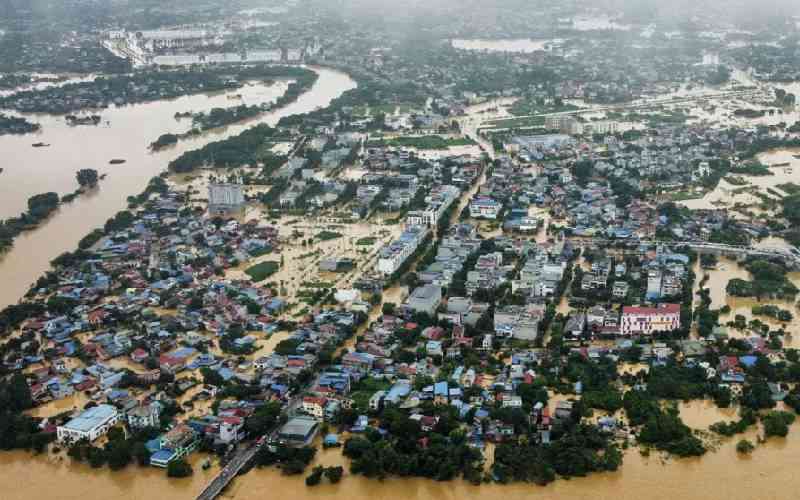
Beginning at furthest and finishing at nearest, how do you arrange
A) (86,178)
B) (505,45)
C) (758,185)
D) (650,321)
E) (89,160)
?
(505,45) → (89,160) → (86,178) → (758,185) → (650,321)

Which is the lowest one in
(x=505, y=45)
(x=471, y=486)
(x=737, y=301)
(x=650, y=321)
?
(x=471, y=486)

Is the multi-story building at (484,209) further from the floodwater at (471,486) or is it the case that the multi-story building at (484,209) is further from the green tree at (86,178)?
the green tree at (86,178)

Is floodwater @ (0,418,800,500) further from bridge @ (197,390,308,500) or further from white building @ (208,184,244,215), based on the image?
white building @ (208,184,244,215)

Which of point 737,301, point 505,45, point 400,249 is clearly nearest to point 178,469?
point 400,249

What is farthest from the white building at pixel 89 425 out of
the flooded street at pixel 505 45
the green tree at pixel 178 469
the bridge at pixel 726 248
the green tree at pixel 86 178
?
the flooded street at pixel 505 45

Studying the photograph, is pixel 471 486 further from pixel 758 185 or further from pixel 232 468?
pixel 758 185

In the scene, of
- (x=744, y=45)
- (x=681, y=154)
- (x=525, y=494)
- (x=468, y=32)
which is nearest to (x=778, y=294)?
(x=525, y=494)
